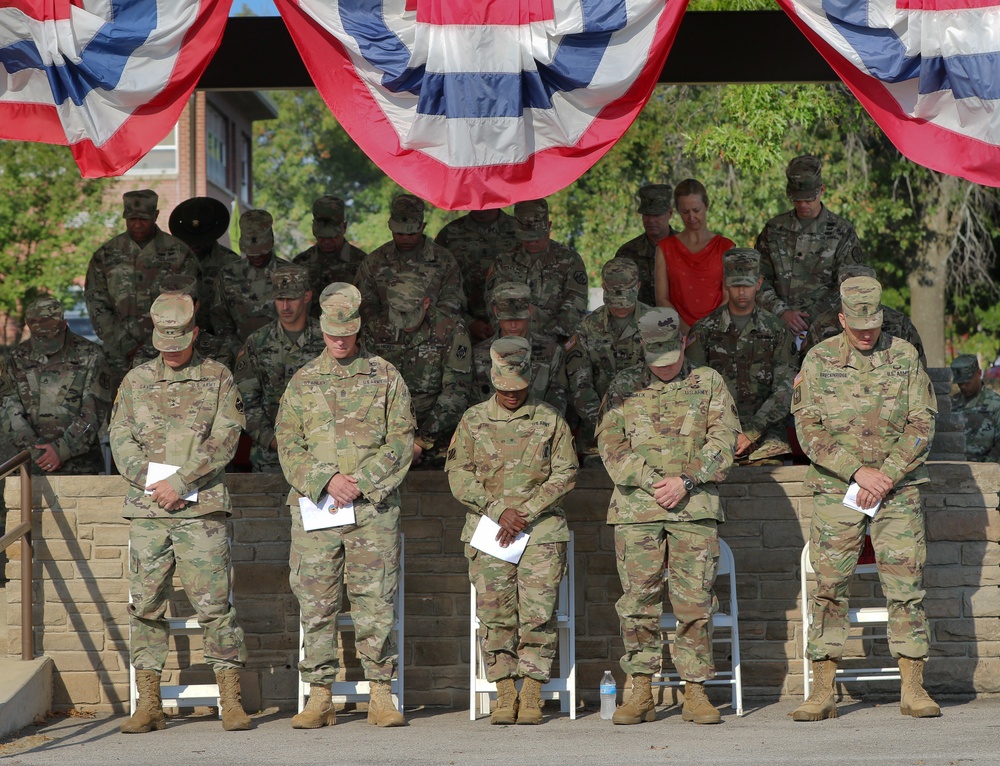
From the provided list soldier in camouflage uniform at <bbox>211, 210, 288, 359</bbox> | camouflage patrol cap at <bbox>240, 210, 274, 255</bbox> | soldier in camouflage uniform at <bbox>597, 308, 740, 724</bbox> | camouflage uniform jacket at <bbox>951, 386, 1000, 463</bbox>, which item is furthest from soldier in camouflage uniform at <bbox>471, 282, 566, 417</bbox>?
camouflage uniform jacket at <bbox>951, 386, 1000, 463</bbox>

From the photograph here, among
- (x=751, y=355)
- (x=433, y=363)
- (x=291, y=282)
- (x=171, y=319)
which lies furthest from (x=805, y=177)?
(x=171, y=319)

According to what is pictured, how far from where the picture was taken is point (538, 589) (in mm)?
8117

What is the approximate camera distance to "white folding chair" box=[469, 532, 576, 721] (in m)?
8.39

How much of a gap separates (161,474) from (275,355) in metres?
1.49

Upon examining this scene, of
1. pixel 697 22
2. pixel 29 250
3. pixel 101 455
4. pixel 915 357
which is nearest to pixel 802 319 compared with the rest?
pixel 915 357

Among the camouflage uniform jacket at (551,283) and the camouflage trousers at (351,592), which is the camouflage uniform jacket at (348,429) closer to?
the camouflage trousers at (351,592)

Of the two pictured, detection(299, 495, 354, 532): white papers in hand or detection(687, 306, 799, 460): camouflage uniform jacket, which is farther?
detection(687, 306, 799, 460): camouflage uniform jacket

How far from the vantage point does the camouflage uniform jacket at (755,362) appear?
949cm

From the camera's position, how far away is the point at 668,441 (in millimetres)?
8219

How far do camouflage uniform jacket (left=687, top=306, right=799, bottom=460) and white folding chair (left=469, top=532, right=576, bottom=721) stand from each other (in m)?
1.71

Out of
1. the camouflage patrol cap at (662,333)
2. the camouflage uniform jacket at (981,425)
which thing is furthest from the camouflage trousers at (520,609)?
the camouflage uniform jacket at (981,425)

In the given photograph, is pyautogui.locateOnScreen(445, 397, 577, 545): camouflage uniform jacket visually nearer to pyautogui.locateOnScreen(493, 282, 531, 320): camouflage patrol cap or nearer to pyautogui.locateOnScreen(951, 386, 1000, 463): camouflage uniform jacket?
pyautogui.locateOnScreen(493, 282, 531, 320): camouflage patrol cap

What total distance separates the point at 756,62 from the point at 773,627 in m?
4.39

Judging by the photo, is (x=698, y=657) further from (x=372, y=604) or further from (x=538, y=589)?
(x=372, y=604)
